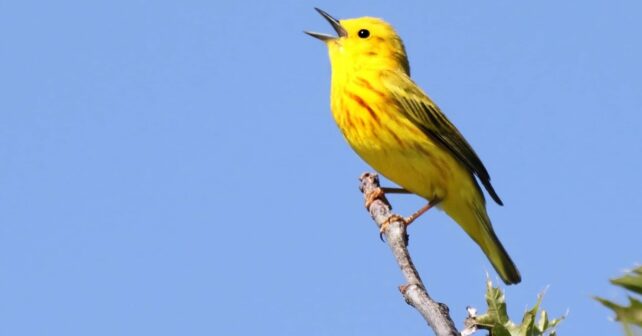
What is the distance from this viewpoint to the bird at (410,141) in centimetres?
704

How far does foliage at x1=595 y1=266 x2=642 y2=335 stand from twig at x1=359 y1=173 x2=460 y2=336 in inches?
41.2

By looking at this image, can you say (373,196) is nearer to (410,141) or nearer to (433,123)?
(410,141)

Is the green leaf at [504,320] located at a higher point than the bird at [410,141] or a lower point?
lower

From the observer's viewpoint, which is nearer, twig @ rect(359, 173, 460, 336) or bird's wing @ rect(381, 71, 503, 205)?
twig @ rect(359, 173, 460, 336)

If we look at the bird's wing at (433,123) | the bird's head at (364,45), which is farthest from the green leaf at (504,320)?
the bird's head at (364,45)

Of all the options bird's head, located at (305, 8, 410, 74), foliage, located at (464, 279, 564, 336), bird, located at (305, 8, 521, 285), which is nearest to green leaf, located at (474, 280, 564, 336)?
foliage, located at (464, 279, 564, 336)

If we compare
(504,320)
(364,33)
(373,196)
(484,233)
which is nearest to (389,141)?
(373,196)

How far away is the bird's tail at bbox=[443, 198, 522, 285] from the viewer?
24.1 feet

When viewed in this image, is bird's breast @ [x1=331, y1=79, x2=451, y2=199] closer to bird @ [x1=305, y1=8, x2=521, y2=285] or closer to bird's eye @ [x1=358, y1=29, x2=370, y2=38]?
bird @ [x1=305, y1=8, x2=521, y2=285]

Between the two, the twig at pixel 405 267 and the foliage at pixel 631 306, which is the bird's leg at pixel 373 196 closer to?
the twig at pixel 405 267

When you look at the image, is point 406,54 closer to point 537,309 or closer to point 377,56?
point 377,56

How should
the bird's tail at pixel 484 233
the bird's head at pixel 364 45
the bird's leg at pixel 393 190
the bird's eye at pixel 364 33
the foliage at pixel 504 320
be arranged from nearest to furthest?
the foliage at pixel 504 320
the bird's leg at pixel 393 190
the bird's tail at pixel 484 233
the bird's head at pixel 364 45
the bird's eye at pixel 364 33

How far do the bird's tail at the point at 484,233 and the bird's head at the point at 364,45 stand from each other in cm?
151

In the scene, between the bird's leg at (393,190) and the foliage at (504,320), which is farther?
the bird's leg at (393,190)
